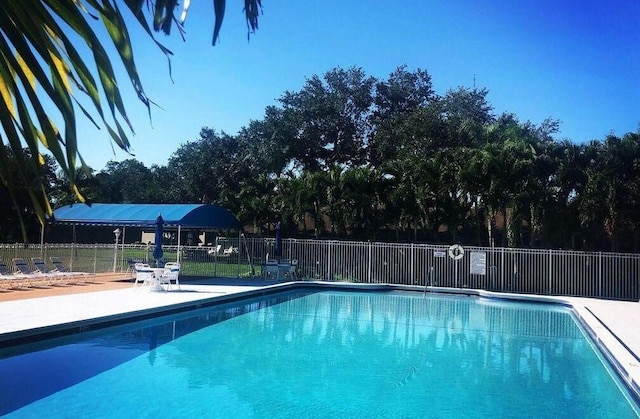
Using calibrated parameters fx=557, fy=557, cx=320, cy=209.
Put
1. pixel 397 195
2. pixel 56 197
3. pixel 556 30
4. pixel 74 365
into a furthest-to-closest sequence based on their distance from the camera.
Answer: pixel 56 197
pixel 397 195
pixel 556 30
pixel 74 365

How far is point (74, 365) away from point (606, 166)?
61.5ft

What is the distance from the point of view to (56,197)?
36594 millimetres

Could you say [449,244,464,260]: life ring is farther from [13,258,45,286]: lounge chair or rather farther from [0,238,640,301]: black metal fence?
[13,258,45,286]: lounge chair

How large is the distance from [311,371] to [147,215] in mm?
13951

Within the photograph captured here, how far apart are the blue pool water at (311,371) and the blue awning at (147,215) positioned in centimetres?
705

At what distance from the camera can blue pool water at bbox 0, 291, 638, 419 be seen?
698 cm

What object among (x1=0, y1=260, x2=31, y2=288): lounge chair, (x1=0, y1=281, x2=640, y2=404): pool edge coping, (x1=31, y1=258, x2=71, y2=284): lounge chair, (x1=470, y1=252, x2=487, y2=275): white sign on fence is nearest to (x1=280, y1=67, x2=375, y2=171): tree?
(x1=0, y1=281, x2=640, y2=404): pool edge coping

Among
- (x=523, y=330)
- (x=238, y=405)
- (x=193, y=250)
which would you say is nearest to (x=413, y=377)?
(x=238, y=405)

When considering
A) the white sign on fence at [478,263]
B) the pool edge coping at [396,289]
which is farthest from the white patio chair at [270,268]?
the white sign on fence at [478,263]

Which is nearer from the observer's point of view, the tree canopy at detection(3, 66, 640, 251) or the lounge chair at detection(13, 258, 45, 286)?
the lounge chair at detection(13, 258, 45, 286)

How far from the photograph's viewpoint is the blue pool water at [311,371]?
698cm

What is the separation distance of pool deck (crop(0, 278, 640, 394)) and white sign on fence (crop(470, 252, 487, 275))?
4.80ft

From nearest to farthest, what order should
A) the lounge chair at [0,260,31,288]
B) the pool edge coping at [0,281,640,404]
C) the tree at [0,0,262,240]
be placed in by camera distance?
the tree at [0,0,262,240]
the pool edge coping at [0,281,640,404]
the lounge chair at [0,260,31,288]

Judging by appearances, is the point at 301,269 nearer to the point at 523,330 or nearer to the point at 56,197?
the point at 523,330
